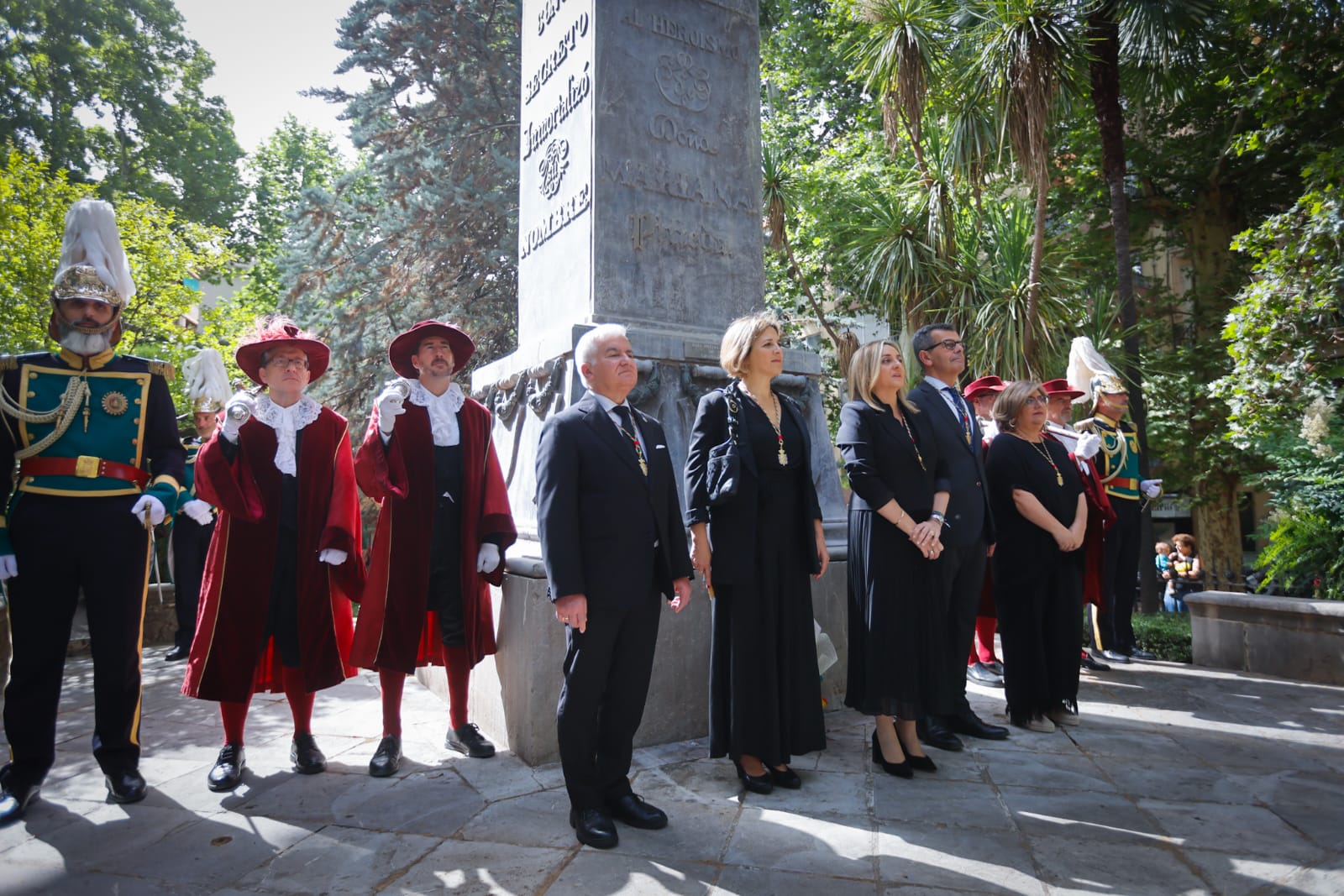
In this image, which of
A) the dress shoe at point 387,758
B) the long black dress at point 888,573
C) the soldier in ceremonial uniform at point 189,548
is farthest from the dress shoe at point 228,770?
the soldier in ceremonial uniform at point 189,548

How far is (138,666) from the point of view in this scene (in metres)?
3.68

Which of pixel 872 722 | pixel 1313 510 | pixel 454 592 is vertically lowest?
pixel 872 722

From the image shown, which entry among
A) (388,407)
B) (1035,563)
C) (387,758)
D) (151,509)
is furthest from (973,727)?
(151,509)

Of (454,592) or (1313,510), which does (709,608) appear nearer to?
(454,592)

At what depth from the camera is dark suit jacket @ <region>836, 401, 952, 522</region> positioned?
380 cm

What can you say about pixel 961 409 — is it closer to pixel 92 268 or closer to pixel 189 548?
pixel 92 268

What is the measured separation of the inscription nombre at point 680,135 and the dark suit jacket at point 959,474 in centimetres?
→ 198

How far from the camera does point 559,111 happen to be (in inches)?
198

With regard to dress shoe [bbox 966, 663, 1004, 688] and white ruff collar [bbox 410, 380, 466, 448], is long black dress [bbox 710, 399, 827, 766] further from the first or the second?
dress shoe [bbox 966, 663, 1004, 688]

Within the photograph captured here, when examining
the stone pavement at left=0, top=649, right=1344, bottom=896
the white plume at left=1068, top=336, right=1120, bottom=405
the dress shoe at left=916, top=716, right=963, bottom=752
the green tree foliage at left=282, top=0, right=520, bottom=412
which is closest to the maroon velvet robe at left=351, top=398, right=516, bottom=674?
the stone pavement at left=0, top=649, right=1344, bottom=896

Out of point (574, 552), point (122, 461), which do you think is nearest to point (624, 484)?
point (574, 552)

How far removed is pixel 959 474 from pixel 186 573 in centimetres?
650

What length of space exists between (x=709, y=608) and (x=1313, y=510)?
5.42 m

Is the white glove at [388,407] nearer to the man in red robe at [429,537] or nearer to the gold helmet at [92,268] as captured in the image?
the man in red robe at [429,537]
